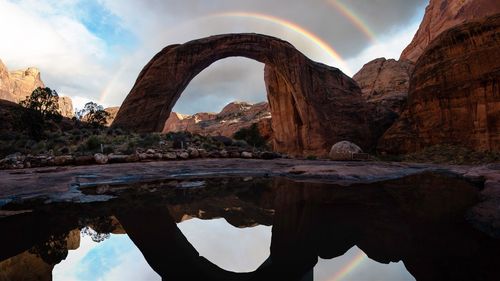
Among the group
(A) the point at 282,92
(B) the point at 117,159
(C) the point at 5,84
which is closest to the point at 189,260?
(B) the point at 117,159

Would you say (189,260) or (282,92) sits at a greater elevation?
(282,92)

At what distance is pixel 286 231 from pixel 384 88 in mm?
46632

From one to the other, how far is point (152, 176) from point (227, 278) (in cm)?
565

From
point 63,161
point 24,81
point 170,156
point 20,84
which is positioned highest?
point 24,81

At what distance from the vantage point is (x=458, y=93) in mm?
19641

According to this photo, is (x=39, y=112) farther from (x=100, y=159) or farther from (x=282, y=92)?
(x=282, y=92)

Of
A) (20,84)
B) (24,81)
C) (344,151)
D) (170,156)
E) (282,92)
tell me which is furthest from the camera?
(24,81)

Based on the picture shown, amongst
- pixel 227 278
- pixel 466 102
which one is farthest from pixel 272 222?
pixel 466 102

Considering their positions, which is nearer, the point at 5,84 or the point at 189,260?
the point at 189,260

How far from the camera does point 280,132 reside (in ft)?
105

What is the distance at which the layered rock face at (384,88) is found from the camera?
29.5 m

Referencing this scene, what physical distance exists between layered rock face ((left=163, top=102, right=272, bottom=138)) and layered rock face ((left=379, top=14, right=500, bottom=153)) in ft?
102

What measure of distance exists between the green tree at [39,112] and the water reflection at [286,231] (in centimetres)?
1985

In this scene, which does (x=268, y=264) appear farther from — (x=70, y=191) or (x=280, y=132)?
(x=280, y=132)
